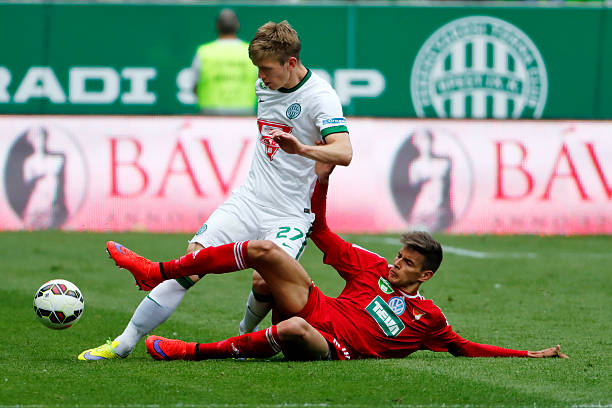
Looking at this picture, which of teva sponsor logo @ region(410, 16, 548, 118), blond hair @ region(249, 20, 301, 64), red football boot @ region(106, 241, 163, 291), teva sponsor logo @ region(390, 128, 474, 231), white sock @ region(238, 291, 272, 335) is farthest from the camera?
teva sponsor logo @ region(410, 16, 548, 118)

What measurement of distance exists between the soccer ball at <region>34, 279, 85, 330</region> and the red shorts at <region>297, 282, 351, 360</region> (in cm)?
133

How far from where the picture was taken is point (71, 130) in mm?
12594

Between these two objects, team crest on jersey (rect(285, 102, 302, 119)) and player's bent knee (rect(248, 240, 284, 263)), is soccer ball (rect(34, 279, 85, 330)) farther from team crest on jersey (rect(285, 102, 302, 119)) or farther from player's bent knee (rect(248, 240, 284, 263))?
team crest on jersey (rect(285, 102, 302, 119))

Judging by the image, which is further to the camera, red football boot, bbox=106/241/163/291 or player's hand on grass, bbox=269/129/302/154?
red football boot, bbox=106/241/163/291

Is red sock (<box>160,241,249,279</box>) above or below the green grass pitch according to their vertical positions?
above

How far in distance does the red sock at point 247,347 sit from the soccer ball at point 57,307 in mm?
811

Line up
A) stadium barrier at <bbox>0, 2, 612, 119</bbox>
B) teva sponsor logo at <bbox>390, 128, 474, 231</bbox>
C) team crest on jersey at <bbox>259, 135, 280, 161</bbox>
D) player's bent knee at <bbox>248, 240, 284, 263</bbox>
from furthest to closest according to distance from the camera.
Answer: stadium barrier at <bbox>0, 2, 612, 119</bbox> < teva sponsor logo at <bbox>390, 128, 474, 231</bbox> < team crest on jersey at <bbox>259, 135, 280, 161</bbox> < player's bent knee at <bbox>248, 240, 284, 263</bbox>

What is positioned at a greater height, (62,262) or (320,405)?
(320,405)

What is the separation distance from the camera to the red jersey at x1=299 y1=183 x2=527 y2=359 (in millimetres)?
6070

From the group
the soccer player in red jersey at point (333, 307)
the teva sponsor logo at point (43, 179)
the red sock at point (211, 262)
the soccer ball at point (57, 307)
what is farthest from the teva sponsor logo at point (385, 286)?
the teva sponsor logo at point (43, 179)

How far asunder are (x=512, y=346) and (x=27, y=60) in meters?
9.74

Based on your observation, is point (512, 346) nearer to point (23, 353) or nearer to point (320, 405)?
point (320, 405)

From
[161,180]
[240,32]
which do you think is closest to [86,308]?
[161,180]

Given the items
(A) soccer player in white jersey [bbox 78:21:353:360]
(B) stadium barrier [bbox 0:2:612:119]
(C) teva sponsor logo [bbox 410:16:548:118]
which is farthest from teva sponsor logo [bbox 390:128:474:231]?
(A) soccer player in white jersey [bbox 78:21:353:360]
